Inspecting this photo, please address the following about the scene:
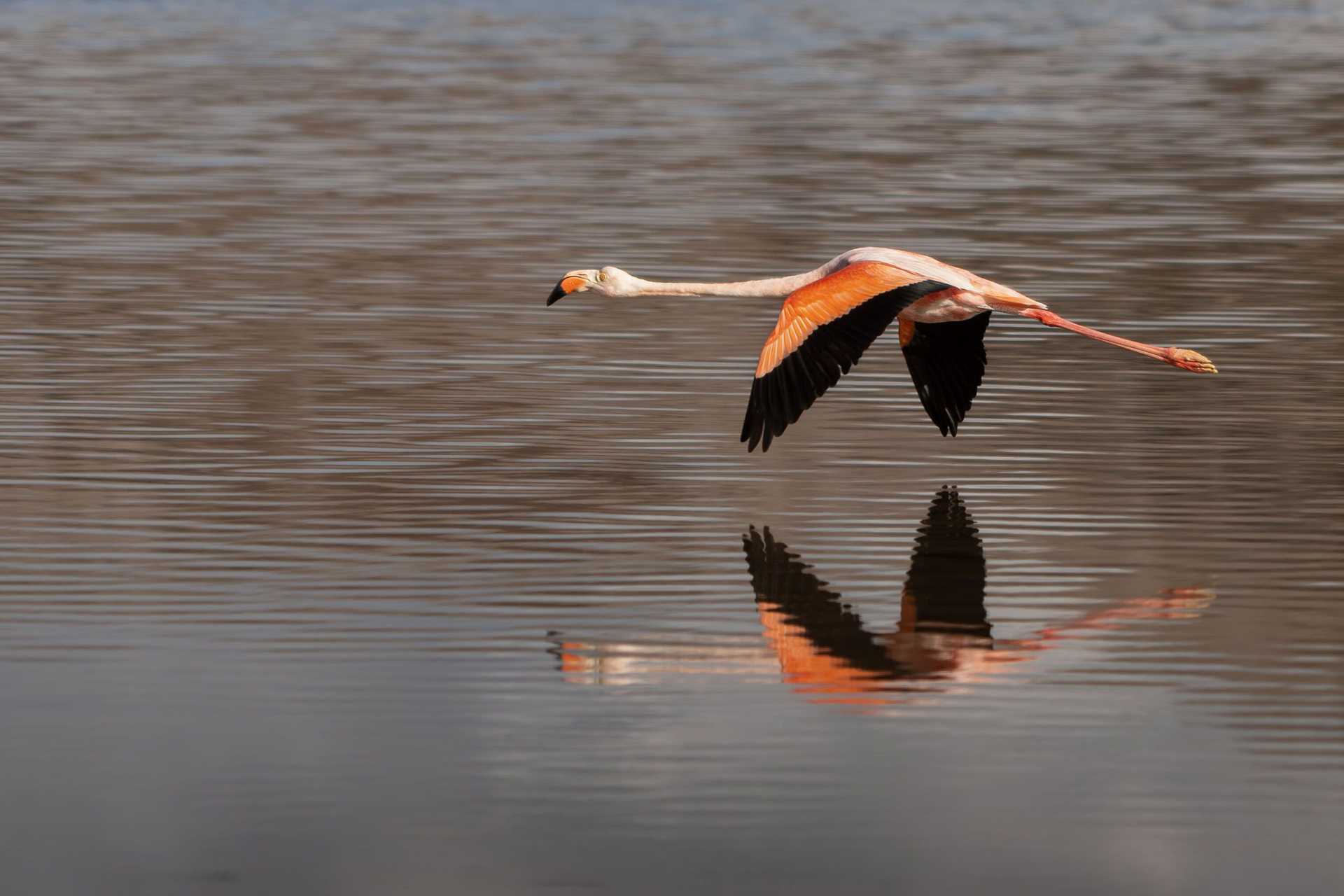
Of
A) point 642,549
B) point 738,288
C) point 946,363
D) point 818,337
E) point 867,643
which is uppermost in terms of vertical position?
point 738,288

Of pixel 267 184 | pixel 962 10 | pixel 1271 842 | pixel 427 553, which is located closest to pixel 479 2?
pixel 962 10

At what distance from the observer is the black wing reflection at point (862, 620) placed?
31.2ft

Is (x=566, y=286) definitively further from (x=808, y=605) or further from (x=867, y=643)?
(x=867, y=643)

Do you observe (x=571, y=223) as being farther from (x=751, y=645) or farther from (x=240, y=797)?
(x=240, y=797)

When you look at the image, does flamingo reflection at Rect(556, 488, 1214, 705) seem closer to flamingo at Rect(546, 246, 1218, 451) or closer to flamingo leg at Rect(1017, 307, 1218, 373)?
flamingo at Rect(546, 246, 1218, 451)

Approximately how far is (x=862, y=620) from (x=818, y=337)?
2.31 metres

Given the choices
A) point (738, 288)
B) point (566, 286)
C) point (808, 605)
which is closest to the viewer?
point (808, 605)

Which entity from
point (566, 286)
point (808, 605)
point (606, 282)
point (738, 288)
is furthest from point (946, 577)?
point (606, 282)

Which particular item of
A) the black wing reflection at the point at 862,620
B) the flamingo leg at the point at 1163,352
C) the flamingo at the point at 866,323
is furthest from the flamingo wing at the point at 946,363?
the black wing reflection at the point at 862,620

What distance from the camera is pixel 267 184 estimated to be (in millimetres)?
27000

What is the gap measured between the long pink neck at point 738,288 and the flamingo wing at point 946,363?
0.88 meters

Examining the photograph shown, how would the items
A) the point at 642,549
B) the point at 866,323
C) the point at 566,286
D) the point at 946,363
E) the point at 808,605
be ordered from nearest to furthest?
1. the point at 808,605
2. the point at 642,549
3. the point at 866,323
4. the point at 566,286
5. the point at 946,363

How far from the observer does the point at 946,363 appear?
1407 cm

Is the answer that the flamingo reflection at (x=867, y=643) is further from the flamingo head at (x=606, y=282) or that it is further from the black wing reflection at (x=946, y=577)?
the flamingo head at (x=606, y=282)
